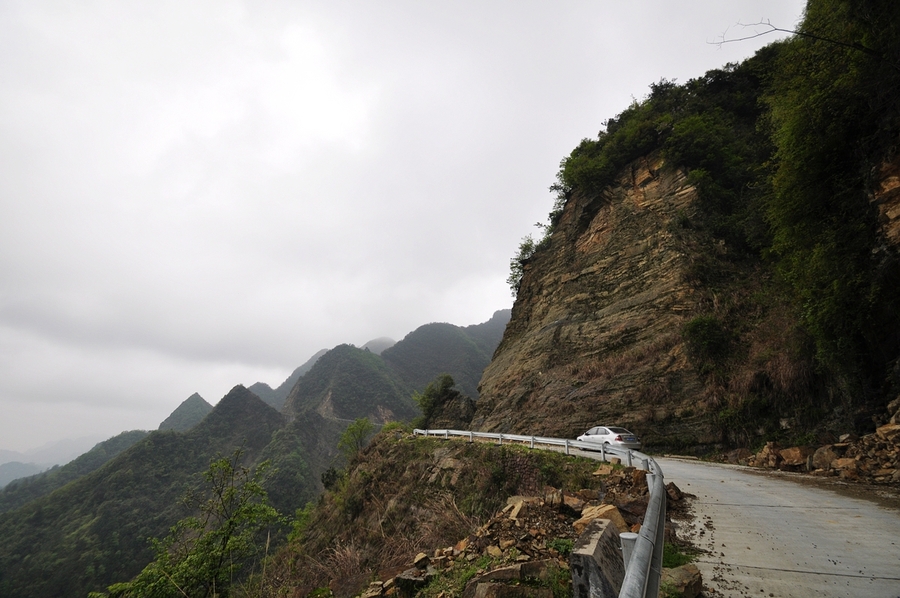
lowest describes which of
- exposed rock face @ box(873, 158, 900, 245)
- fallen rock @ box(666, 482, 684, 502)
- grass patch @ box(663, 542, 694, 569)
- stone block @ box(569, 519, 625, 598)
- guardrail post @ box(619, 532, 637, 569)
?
fallen rock @ box(666, 482, 684, 502)

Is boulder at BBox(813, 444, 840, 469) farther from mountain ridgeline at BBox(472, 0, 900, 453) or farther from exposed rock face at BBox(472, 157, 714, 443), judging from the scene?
exposed rock face at BBox(472, 157, 714, 443)

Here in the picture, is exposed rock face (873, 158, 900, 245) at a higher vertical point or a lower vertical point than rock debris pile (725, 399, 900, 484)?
higher

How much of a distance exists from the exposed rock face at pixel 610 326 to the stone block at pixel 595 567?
49.0 feet

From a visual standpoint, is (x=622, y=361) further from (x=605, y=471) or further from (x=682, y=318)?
(x=605, y=471)

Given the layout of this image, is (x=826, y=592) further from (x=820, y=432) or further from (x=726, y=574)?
(x=820, y=432)

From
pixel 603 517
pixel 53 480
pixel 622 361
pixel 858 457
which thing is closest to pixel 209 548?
pixel 603 517

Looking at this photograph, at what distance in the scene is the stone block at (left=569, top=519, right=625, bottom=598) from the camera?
226cm

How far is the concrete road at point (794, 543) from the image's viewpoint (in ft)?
11.3

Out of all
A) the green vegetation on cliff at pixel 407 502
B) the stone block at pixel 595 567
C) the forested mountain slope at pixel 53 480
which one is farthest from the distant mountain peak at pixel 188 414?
the stone block at pixel 595 567

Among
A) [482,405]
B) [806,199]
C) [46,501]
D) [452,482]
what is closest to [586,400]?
[452,482]

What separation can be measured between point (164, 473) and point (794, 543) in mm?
113118

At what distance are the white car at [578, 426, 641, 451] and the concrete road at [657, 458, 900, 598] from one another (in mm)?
5819

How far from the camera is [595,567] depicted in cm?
228

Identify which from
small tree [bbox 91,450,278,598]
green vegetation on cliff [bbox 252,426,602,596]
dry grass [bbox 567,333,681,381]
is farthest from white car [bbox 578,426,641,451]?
small tree [bbox 91,450,278,598]
